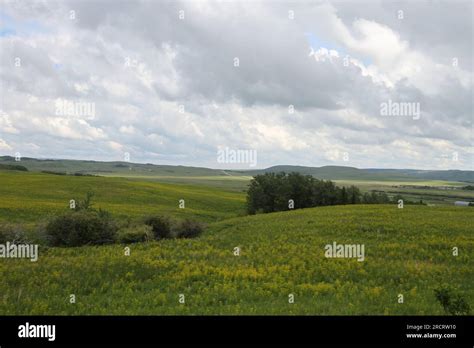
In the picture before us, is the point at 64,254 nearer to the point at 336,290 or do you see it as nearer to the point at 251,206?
the point at 336,290

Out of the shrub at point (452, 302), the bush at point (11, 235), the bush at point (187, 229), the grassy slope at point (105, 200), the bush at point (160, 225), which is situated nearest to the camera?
the shrub at point (452, 302)

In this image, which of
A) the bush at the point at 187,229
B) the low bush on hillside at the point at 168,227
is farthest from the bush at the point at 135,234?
the bush at the point at 187,229

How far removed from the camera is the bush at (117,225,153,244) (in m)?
27.8

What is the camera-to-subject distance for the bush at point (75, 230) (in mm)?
26391

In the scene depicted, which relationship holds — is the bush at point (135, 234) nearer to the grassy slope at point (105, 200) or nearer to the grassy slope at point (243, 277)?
the grassy slope at point (243, 277)

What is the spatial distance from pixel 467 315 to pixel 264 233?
68.9 feet

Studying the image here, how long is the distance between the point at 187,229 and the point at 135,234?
5885 millimetres

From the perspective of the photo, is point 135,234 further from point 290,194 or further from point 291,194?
point 291,194

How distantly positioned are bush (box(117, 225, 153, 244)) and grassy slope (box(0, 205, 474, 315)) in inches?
116

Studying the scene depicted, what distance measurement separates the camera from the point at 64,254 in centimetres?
2233
